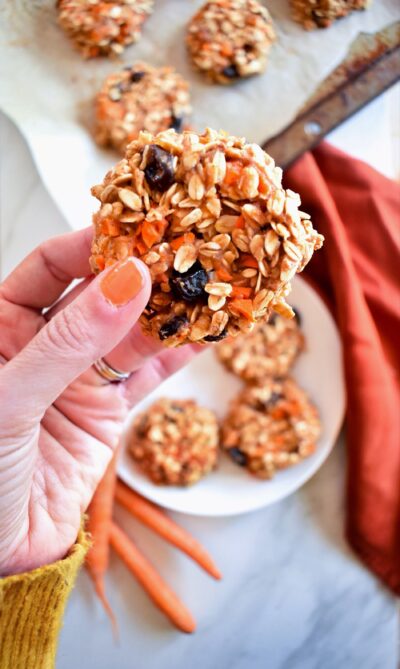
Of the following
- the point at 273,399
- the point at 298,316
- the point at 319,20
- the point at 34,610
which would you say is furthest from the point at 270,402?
the point at 319,20

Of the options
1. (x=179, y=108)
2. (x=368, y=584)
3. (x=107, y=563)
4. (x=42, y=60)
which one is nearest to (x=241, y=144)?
(x=179, y=108)

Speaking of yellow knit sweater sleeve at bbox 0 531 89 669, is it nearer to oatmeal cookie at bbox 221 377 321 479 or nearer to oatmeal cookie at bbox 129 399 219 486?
oatmeal cookie at bbox 129 399 219 486

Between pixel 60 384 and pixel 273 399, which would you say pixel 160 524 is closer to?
pixel 273 399

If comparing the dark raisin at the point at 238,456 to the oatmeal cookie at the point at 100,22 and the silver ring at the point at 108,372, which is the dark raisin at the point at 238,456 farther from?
the oatmeal cookie at the point at 100,22

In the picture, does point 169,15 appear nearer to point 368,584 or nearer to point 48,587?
point 48,587

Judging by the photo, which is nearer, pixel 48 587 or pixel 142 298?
pixel 142 298

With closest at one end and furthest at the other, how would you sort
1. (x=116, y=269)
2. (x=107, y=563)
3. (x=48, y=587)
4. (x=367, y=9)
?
(x=116, y=269)
(x=48, y=587)
(x=107, y=563)
(x=367, y=9)

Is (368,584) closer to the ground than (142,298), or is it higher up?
closer to the ground

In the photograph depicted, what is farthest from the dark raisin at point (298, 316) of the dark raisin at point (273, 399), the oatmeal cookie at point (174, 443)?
the oatmeal cookie at point (174, 443)
